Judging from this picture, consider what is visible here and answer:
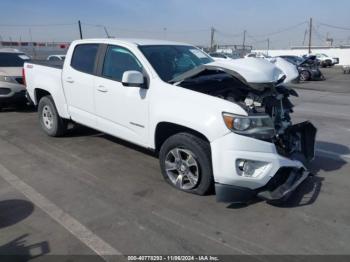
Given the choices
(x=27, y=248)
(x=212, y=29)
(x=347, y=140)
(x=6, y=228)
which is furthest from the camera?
(x=212, y=29)

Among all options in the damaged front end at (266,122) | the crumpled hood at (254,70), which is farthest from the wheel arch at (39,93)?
the crumpled hood at (254,70)

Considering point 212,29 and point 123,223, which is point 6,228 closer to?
point 123,223

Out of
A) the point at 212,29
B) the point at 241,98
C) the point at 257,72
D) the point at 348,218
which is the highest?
the point at 212,29

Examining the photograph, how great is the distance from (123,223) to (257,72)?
2216 mm

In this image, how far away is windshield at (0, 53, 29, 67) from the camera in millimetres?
10695

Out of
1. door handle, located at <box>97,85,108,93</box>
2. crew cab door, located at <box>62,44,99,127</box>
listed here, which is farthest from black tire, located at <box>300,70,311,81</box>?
door handle, located at <box>97,85,108,93</box>

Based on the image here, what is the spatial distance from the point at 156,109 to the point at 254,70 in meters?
1.28

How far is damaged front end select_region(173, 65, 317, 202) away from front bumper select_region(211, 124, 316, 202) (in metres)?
0.01

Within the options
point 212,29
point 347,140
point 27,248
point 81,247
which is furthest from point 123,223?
point 212,29

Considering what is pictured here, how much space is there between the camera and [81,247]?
325 centimetres

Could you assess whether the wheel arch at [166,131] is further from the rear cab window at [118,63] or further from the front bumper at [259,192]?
the rear cab window at [118,63]

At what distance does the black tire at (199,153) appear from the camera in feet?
13.3

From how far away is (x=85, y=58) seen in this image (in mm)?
5863

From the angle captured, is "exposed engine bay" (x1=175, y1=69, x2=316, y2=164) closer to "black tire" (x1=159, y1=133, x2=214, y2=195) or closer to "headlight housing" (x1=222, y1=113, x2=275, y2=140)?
"headlight housing" (x1=222, y1=113, x2=275, y2=140)
